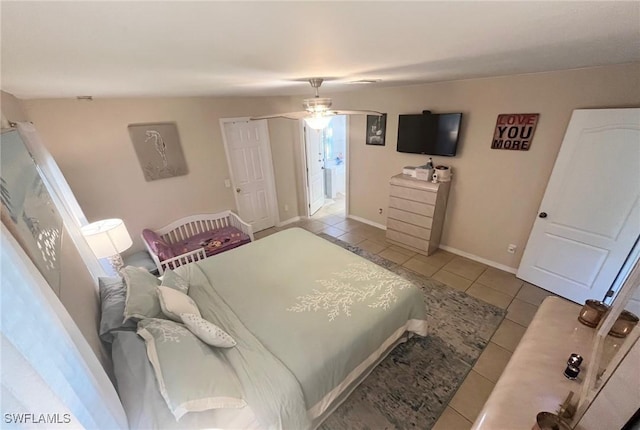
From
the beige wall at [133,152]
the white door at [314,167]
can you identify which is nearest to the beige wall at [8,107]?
the beige wall at [133,152]

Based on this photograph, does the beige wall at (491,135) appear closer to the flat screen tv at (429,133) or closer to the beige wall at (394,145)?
the beige wall at (394,145)

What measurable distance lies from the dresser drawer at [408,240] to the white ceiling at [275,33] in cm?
264

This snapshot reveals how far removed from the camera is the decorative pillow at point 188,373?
119 cm

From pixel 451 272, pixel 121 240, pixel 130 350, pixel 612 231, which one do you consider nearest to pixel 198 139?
pixel 121 240

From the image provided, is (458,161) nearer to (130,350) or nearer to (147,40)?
(147,40)

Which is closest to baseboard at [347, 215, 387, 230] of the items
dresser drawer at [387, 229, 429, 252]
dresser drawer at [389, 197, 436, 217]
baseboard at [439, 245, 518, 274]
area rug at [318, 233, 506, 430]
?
dresser drawer at [387, 229, 429, 252]

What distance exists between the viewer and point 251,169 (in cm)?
429

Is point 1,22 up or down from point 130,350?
up

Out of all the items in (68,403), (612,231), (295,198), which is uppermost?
(68,403)

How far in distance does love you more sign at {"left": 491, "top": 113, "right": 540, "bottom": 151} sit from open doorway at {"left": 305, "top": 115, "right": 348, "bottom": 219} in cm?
239

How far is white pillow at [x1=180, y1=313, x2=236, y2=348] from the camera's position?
1.55m

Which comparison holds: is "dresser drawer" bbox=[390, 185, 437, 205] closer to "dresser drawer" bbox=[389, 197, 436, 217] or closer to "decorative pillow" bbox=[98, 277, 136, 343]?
"dresser drawer" bbox=[389, 197, 436, 217]

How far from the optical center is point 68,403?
0.73 metres

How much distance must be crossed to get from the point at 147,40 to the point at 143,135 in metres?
2.86
